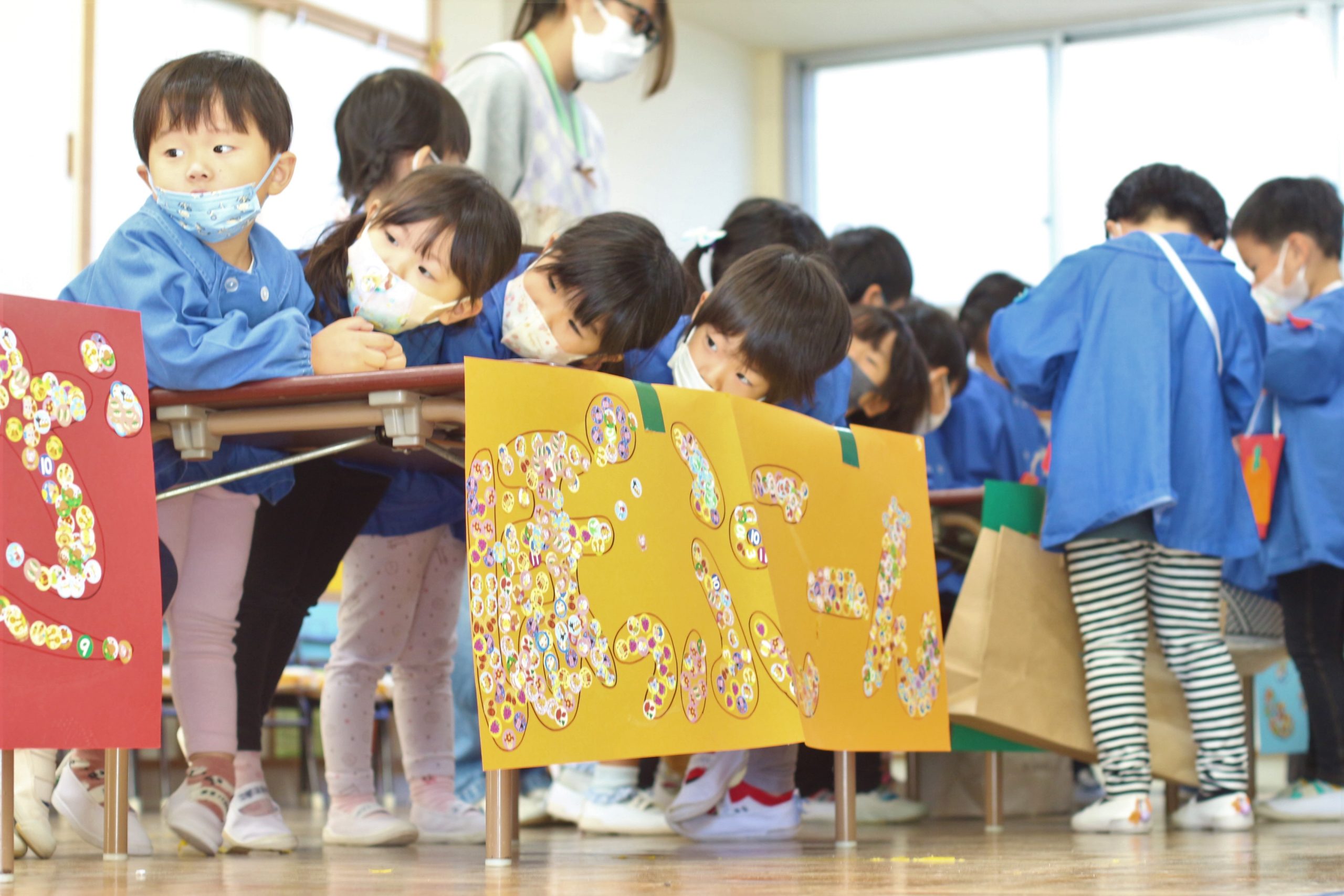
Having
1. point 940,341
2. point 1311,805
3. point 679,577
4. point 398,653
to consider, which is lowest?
point 1311,805

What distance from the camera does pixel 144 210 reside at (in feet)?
6.11

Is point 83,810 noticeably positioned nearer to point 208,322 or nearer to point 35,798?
point 35,798

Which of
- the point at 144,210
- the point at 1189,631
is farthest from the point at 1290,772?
the point at 144,210

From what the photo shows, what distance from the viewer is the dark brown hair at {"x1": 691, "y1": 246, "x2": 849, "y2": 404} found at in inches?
84.4

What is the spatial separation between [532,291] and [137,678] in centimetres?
75

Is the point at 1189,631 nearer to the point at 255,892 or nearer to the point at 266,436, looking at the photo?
the point at 266,436

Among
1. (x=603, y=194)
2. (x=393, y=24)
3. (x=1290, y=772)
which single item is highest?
(x=393, y=24)

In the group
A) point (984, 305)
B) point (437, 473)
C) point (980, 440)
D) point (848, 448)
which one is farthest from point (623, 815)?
point (984, 305)

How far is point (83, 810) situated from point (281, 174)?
2.74 feet

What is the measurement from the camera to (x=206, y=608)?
201 cm

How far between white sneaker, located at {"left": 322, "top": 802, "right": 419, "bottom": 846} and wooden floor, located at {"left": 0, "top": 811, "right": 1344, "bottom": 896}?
4cm

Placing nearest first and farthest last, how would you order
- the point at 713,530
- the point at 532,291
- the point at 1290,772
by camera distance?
the point at 713,530 → the point at 532,291 → the point at 1290,772

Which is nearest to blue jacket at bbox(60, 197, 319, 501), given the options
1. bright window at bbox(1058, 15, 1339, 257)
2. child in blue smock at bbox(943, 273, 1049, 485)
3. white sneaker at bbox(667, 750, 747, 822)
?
white sneaker at bbox(667, 750, 747, 822)

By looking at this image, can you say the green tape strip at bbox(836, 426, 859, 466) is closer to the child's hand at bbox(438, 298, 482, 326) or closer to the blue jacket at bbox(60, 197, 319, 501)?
the child's hand at bbox(438, 298, 482, 326)
